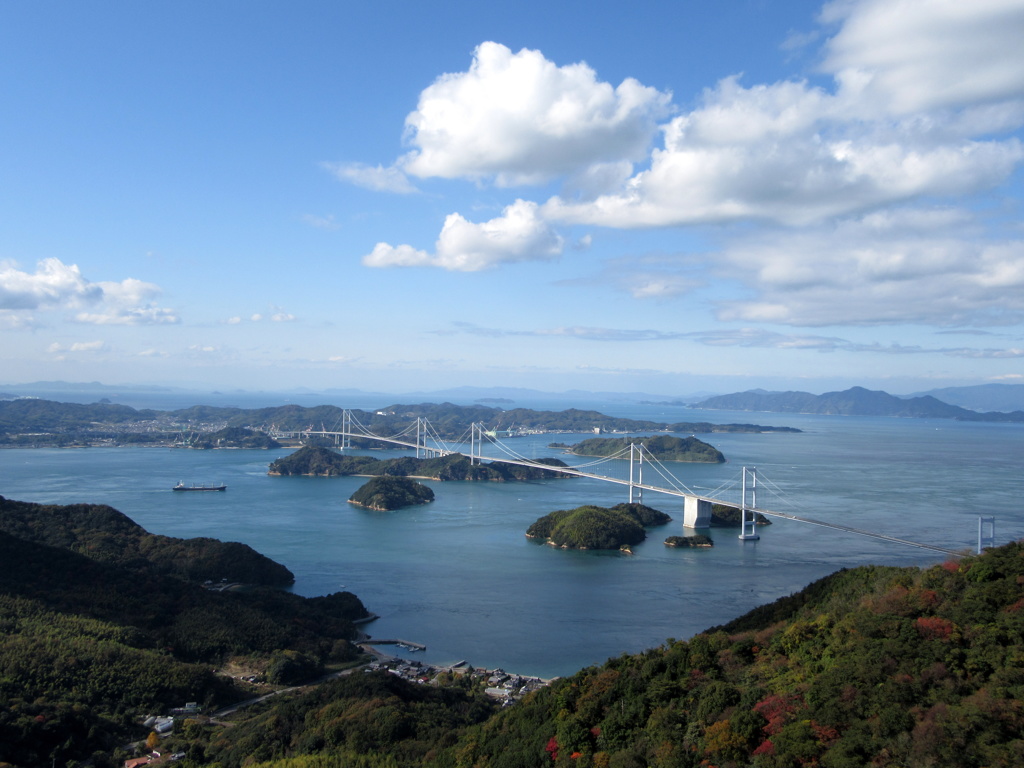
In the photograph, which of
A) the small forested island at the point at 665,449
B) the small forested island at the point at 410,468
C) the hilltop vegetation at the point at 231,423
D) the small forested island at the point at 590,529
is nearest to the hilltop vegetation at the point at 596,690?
the small forested island at the point at 590,529

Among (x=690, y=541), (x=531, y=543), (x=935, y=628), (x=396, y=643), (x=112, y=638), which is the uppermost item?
(x=935, y=628)

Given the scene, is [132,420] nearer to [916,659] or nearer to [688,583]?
[688,583]

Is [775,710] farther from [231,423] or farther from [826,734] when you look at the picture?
[231,423]

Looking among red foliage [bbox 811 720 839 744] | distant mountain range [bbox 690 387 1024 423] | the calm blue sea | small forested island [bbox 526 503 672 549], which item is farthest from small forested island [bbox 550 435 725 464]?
distant mountain range [bbox 690 387 1024 423]

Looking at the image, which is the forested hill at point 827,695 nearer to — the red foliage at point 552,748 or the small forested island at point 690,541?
the red foliage at point 552,748

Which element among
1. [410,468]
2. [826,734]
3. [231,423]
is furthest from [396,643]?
[231,423]

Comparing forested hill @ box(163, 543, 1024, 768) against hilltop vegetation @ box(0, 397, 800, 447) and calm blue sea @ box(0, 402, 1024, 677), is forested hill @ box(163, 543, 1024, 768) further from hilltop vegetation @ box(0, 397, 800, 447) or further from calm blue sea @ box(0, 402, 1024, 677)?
hilltop vegetation @ box(0, 397, 800, 447)
